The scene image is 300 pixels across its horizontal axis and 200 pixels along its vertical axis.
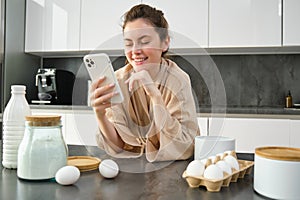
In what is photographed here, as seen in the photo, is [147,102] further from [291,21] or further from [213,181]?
Result: [291,21]

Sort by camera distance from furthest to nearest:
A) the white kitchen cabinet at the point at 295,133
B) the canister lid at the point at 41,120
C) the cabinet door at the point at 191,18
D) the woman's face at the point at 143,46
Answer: the cabinet door at the point at 191,18 → the white kitchen cabinet at the point at 295,133 → the woman's face at the point at 143,46 → the canister lid at the point at 41,120

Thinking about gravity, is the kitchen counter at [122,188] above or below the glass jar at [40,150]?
below

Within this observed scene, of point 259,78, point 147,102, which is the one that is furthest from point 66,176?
A: point 259,78

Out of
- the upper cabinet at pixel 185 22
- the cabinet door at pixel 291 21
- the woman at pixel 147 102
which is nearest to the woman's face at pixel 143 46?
the woman at pixel 147 102

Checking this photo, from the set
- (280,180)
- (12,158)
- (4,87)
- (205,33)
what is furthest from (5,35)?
(280,180)

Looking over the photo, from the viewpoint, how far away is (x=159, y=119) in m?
0.84

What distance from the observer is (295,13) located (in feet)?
7.62

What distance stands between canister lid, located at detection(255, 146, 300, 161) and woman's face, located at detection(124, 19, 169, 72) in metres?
0.34

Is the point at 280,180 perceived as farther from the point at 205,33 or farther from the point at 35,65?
the point at 35,65

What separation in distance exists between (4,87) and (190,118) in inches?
84.2

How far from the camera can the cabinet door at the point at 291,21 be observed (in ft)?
7.61

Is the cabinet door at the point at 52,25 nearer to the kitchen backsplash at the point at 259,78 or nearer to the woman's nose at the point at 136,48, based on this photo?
the kitchen backsplash at the point at 259,78

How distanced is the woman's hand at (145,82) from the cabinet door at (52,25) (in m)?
2.05

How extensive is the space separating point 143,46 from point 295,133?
63.1 inches
